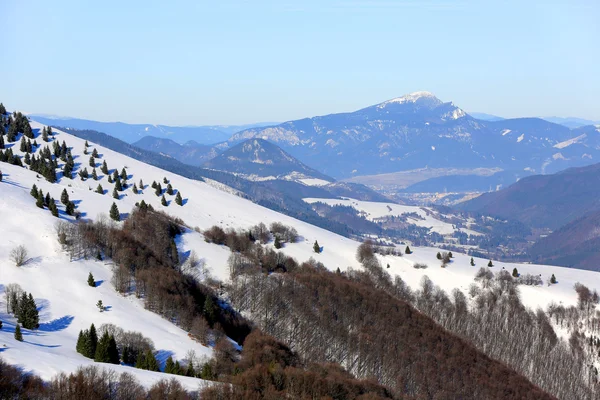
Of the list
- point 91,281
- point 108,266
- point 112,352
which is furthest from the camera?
point 108,266

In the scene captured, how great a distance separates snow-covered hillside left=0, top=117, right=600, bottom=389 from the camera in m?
66.8

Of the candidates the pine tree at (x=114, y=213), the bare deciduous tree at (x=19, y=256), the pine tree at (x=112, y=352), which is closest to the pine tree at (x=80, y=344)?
the pine tree at (x=112, y=352)

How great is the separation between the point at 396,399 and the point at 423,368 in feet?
82.4

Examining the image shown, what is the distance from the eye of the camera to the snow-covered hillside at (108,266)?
219 feet

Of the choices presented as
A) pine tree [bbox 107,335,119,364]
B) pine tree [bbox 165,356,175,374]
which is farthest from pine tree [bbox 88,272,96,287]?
pine tree [bbox 165,356,175,374]

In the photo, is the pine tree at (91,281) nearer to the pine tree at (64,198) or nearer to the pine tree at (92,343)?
the pine tree at (92,343)

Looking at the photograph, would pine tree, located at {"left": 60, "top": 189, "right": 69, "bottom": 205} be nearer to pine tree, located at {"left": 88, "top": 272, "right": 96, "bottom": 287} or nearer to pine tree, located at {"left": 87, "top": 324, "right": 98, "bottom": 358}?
pine tree, located at {"left": 88, "top": 272, "right": 96, "bottom": 287}

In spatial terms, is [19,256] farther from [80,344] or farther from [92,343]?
[92,343]

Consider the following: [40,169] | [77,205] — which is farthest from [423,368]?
[40,169]

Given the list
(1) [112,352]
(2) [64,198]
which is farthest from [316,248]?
(1) [112,352]

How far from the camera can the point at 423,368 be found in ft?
312

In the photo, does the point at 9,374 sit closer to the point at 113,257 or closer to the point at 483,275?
the point at 113,257

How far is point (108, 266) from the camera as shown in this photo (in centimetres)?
8875

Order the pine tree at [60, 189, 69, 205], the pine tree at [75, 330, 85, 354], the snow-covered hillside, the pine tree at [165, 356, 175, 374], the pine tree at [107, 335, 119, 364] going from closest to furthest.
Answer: the pine tree at [107, 335, 119, 364], the pine tree at [165, 356, 175, 374], the pine tree at [75, 330, 85, 354], the snow-covered hillside, the pine tree at [60, 189, 69, 205]
